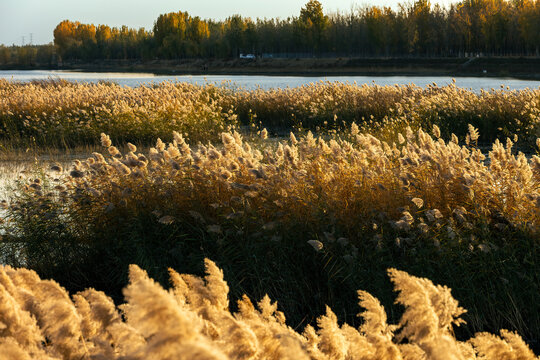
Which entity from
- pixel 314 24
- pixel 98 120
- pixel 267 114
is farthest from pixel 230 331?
pixel 314 24

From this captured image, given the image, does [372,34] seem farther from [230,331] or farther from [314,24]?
[230,331]

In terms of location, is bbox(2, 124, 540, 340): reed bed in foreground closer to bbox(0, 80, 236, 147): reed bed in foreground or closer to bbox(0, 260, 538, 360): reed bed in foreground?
bbox(0, 260, 538, 360): reed bed in foreground

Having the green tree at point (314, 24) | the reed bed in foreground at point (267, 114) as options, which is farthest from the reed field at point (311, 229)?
the green tree at point (314, 24)

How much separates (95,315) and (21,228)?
3784 millimetres

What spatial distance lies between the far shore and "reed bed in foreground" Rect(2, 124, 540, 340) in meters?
51.1

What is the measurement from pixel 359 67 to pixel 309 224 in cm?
6751

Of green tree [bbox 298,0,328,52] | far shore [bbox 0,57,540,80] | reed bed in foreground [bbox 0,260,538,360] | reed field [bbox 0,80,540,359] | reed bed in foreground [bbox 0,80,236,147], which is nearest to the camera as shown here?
reed bed in foreground [bbox 0,260,538,360]

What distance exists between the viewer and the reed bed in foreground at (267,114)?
11594 millimetres

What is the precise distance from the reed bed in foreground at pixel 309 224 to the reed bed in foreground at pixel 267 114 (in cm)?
617

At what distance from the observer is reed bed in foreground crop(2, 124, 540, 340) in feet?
11.9

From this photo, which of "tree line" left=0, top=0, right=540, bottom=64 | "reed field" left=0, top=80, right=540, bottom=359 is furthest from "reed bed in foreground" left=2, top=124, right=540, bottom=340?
"tree line" left=0, top=0, right=540, bottom=64

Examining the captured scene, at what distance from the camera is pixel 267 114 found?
1560cm

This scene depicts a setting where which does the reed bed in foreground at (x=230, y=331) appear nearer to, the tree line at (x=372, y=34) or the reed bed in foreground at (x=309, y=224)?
the reed bed in foreground at (x=309, y=224)

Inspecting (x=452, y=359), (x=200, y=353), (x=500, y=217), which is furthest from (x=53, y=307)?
(x=500, y=217)
